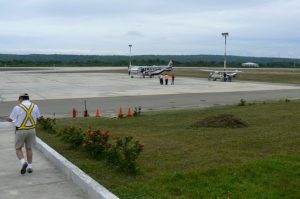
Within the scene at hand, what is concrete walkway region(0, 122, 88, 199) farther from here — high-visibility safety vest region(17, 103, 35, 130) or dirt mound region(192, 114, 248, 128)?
dirt mound region(192, 114, 248, 128)

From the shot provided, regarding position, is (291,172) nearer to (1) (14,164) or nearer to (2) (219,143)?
(2) (219,143)

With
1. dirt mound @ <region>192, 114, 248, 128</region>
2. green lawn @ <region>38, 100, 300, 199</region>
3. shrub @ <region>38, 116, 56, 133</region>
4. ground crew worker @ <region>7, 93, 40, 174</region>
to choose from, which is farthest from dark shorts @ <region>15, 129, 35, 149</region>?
dirt mound @ <region>192, 114, 248, 128</region>

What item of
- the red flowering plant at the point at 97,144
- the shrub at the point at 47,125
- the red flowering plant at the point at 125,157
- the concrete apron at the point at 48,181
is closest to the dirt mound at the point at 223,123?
the shrub at the point at 47,125

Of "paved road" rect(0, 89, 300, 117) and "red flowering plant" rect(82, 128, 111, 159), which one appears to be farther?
"paved road" rect(0, 89, 300, 117)

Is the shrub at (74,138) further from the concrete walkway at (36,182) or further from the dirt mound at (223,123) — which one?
the dirt mound at (223,123)

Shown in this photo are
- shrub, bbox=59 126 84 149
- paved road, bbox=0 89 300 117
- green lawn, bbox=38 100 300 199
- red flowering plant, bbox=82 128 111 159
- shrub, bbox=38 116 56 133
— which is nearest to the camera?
green lawn, bbox=38 100 300 199

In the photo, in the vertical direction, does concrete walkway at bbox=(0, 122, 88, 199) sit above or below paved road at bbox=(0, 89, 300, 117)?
above

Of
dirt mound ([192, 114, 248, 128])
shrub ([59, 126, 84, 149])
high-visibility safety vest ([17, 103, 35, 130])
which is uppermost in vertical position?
high-visibility safety vest ([17, 103, 35, 130])

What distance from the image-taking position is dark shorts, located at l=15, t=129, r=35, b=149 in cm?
917

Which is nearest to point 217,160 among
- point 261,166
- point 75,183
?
point 261,166

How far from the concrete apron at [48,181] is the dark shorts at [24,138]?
548 millimetres

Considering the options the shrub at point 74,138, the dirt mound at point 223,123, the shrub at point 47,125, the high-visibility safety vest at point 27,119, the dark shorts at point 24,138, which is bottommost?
the shrub at point 47,125

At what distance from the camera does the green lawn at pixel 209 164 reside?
23.8ft

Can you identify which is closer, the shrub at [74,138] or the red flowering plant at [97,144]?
the red flowering plant at [97,144]
